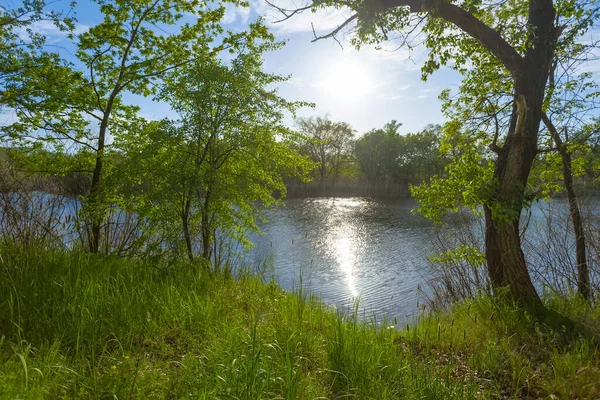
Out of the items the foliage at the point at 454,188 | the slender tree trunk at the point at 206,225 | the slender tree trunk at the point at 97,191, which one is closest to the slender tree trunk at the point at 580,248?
the foliage at the point at 454,188

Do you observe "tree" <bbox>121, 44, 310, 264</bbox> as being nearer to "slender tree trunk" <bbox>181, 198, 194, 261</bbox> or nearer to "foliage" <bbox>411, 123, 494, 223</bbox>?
"slender tree trunk" <bbox>181, 198, 194, 261</bbox>

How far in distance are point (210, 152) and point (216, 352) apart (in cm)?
349

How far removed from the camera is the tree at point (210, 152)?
4.92 metres

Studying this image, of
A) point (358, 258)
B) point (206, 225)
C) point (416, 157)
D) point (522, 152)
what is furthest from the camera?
point (416, 157)

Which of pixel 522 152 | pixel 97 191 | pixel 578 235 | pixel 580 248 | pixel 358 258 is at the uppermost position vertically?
pixel 522 152

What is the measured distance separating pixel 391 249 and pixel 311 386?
12.1 metres

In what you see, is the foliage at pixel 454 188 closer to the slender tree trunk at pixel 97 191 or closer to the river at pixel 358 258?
the river at pixel 358 258

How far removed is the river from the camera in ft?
27.1

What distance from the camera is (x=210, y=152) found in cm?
541

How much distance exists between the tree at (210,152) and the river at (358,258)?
125 centimetres

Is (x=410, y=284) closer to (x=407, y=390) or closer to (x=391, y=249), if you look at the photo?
(x=391, y=249)

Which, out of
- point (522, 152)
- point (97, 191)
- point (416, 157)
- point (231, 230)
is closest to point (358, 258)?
point (231, 230)

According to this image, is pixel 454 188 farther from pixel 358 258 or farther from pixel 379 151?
pixel 379 151

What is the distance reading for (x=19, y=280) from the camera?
3201 millimetres
